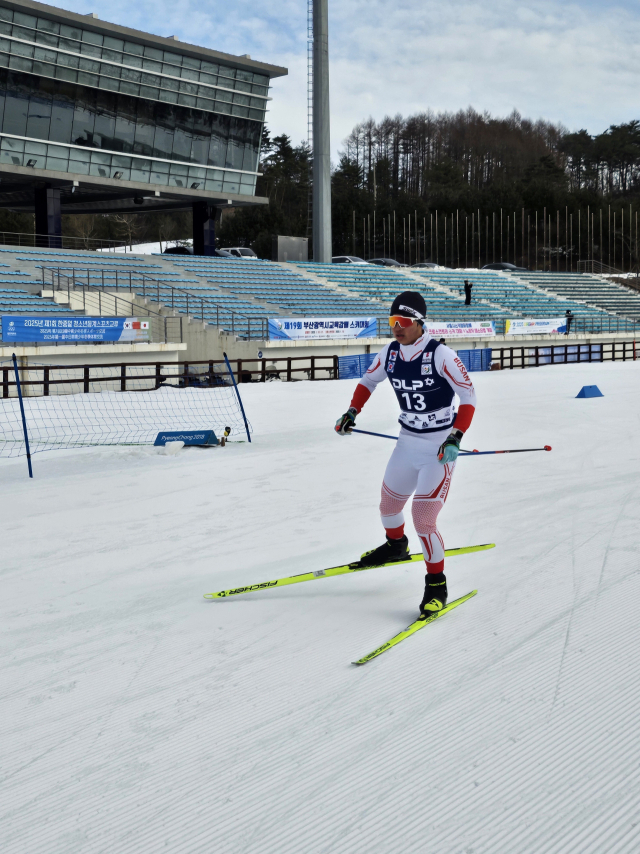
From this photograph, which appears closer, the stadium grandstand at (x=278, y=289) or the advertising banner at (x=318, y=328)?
the stadium grandstand at (x=278, y=289)

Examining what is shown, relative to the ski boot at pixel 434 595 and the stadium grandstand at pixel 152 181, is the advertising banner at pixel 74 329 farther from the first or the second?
the ski boot at pixel 434 595

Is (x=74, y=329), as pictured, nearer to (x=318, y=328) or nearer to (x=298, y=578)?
(x=318, y=328)

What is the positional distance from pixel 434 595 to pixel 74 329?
18.5 metres

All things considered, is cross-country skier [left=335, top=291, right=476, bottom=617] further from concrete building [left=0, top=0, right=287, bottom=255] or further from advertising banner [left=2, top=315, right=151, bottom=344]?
concrete building [left=0, top=0, right=287, bottom=255]

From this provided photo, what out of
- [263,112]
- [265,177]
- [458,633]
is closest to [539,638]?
[458,633]

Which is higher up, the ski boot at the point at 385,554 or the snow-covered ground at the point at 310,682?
the ski boot at the point at 385,554

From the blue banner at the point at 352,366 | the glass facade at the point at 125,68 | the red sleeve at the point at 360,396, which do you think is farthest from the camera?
the glass facade at the point at 125,68

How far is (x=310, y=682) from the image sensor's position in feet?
12.2

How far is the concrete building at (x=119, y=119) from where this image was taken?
3002cm

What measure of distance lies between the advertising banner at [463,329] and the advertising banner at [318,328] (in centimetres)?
291

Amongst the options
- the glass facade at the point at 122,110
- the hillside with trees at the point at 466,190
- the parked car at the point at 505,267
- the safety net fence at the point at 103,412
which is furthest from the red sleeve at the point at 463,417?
the hillside with trees at the point at 466,190

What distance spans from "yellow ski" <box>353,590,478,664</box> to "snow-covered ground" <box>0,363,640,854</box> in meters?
0.05

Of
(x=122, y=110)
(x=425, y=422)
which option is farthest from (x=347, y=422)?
(x=122, y=110)

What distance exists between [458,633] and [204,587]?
184 centimetres
